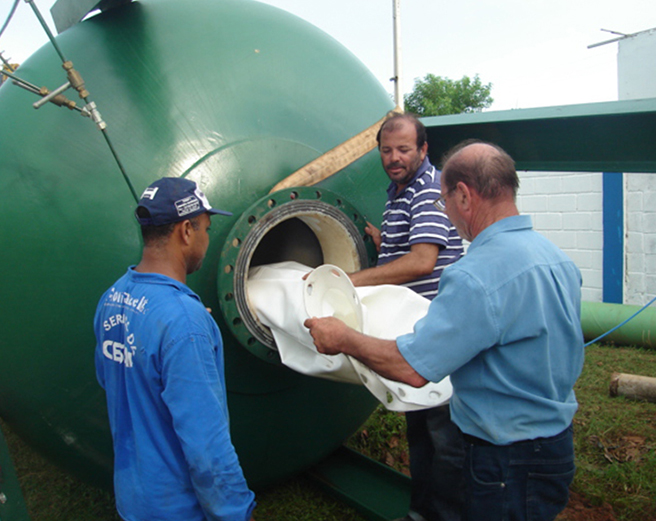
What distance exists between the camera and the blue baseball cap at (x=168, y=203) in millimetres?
1660

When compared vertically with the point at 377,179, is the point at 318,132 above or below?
above

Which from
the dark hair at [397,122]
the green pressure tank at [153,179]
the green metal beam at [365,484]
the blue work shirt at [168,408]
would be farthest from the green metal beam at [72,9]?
the green metal beam at [365,484]

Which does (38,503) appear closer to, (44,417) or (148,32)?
(44,417)

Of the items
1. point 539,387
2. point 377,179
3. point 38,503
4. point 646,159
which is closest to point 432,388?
point 539,387

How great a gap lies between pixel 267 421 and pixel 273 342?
423 millimetres

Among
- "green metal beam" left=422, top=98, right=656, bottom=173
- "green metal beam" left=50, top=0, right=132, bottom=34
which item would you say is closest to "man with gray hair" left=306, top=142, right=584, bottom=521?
"green metal beam" left=422, top=98, right=656, bottom=173

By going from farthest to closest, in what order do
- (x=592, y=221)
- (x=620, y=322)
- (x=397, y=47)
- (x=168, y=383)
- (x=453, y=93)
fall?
(x=453, y=93)
(x=592, y=221)
(x=620, y=322)
(x=397, y=47)
(x=168, y=383)

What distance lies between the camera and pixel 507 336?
160cm

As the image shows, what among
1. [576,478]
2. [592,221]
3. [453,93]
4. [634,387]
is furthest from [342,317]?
[453,93]

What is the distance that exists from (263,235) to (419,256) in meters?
0.65

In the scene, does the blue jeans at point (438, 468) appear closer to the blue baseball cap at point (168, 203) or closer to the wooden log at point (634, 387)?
the blue baseball cap at point (168, 203)

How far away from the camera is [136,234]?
2.11 meters

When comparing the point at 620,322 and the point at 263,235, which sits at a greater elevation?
the point at 263,235

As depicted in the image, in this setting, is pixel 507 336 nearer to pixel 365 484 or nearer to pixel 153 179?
pixel 153 179
